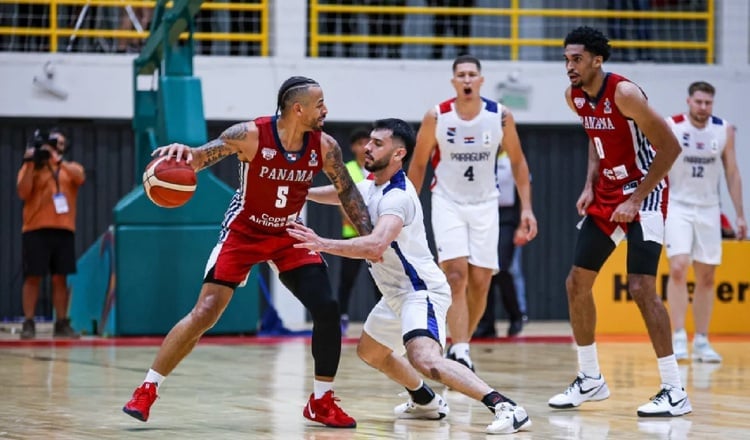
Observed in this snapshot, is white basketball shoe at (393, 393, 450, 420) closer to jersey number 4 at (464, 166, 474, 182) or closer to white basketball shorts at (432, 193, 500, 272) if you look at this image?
white basketball shorts at (432, 193, 500, 272)

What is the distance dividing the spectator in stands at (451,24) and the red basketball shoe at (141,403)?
12003 mm

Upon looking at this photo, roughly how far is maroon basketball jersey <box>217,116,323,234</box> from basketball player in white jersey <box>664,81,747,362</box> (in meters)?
5.20

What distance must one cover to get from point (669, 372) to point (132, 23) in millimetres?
11166

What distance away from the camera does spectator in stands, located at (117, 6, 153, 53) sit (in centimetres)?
1673

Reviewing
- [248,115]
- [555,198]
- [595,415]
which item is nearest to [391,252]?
[595,415]

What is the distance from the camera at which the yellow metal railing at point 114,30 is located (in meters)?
16.0

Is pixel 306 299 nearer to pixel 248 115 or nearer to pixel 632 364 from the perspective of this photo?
pixel 632 364

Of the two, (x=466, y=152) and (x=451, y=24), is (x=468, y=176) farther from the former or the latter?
(x=451, y=24)

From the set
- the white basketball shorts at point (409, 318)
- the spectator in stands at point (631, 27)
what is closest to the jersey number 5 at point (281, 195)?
the white basketball shorts at point (409, 318)

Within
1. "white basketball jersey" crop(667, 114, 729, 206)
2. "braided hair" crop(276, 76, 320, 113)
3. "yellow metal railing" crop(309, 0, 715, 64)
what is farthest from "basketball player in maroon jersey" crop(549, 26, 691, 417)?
"yellow metal railing" crop(309, 0, 715, 64)

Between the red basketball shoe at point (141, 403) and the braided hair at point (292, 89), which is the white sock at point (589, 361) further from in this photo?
the red basketball shoe at point (141, 403)

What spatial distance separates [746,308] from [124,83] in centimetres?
762

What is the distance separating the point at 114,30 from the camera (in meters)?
16.8

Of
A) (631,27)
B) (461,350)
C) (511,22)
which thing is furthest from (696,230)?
(631,27)
